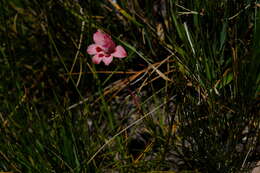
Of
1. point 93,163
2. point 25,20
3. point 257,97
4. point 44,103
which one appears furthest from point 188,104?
point 25,20

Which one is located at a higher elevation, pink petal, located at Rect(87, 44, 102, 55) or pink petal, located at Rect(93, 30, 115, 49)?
pink petal, located at Rect(93, 30, 115, 49)

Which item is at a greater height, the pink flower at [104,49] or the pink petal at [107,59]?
the pink flower at [104,49]

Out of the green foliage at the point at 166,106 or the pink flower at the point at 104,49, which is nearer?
the green foliage at the point at 166,106

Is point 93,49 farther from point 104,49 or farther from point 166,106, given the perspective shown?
point 166,106

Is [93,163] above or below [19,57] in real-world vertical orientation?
below

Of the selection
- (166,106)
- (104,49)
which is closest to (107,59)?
(104,49)

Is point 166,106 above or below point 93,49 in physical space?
below

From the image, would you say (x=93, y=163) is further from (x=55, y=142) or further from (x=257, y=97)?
(x=257, y=97)
